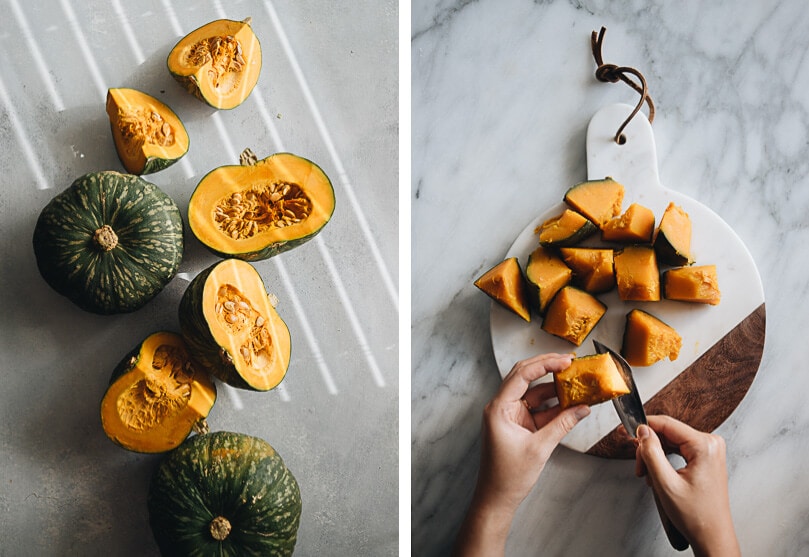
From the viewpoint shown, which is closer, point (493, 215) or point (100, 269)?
point (100, 269)

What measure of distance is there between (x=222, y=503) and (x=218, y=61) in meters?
0.81

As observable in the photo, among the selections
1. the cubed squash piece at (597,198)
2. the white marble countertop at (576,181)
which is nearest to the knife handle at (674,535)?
the white marble countertop at (576,181)

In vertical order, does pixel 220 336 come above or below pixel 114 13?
below

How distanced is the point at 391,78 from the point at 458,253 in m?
0.40

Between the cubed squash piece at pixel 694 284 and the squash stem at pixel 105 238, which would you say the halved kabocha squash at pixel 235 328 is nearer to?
the squash stem at pixel 105 238

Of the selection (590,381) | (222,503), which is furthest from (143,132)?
(590,381)

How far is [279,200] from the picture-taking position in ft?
3.90

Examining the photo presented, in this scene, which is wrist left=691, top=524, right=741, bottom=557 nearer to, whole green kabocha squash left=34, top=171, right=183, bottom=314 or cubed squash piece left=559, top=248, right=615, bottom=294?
cubed squash piece left=559, top=248, right=615, bottom=294

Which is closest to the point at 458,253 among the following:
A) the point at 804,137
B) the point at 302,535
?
the point at 302,535

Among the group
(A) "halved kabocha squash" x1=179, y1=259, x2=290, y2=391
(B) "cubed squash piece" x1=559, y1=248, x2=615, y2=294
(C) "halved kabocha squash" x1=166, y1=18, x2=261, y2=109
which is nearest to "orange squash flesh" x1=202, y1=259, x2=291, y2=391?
(A) "halved kabocha squash" x1=179, y1=259, x2=290, y2=391

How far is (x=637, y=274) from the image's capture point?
1.32 metres

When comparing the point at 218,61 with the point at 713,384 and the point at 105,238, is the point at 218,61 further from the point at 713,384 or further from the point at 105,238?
the point at 713,384

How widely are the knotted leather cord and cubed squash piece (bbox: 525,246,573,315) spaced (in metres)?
0.31

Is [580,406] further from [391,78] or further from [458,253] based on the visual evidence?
[391,78]
